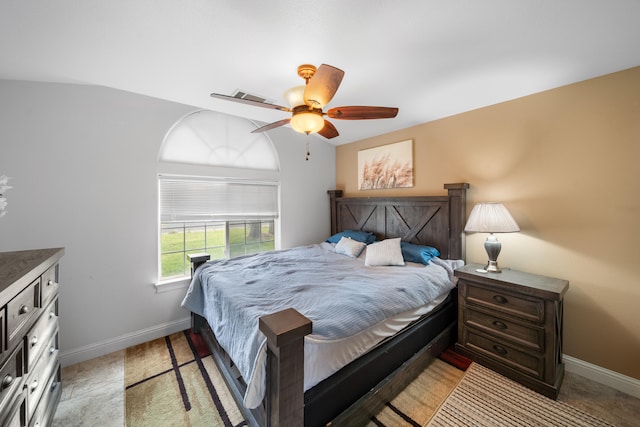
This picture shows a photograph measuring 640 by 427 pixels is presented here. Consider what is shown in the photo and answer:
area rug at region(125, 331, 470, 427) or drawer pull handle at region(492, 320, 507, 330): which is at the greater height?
drawer pull handle at region(492, 320, 507, 330)

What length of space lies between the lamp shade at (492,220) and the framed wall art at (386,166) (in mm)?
1076

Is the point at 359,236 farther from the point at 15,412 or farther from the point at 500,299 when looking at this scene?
the point at 15,412

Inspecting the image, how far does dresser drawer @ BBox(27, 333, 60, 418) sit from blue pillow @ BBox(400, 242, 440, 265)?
296 centimetres

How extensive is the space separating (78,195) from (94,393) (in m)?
1.71

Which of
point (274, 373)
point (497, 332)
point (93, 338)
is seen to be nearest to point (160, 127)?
point (93, 338)

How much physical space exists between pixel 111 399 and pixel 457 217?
3515mm

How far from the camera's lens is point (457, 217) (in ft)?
8.93

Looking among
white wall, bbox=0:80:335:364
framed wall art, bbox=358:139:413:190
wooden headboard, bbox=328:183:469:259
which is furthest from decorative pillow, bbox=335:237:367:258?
white wall, bbox=0:80:335:364

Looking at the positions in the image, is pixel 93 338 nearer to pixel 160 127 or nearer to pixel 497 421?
pixel 160 127

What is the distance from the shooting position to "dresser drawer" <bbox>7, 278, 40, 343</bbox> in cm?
104

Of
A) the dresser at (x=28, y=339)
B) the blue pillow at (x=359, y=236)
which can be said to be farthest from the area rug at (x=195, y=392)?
the blue pillow at (x=359, y=236)

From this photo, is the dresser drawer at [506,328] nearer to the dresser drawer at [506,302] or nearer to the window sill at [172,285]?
the dresser drawer at [506,302]

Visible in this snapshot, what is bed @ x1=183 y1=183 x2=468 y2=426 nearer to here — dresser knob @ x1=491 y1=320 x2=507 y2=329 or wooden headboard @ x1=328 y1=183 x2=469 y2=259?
wooden headboard @ x1=328 y1=183 x2=469 y2=259

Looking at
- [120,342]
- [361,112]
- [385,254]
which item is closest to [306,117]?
[361,112]
